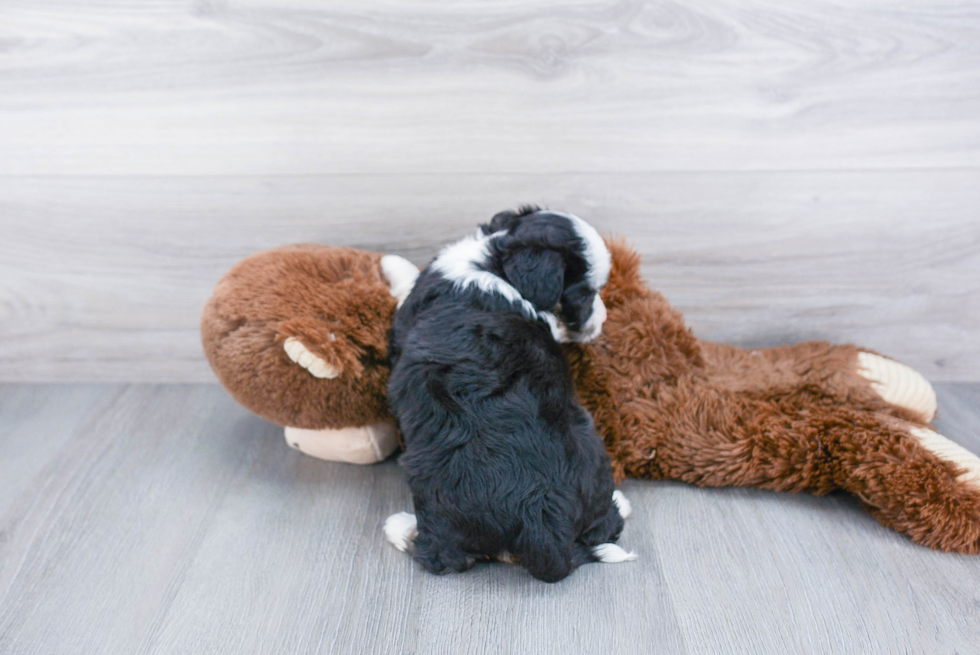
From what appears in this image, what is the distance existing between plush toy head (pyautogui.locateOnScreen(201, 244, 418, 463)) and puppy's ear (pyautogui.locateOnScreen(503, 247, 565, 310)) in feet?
1.33

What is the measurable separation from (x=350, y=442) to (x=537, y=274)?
2.27 ft

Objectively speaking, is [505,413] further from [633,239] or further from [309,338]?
[633,239]

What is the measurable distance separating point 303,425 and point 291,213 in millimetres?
609

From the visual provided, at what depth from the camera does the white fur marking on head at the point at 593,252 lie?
137 cm

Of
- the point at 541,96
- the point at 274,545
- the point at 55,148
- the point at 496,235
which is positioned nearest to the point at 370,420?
the point at 274,545

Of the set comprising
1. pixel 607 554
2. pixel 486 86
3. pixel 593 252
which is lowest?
pixel 607 554

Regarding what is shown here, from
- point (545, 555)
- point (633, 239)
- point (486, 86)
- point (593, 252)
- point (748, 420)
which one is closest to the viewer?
point (545, 555)

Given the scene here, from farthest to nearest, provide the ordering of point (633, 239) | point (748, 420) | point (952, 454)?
point (633, 239) < point (748, 420) < point (952, 454)

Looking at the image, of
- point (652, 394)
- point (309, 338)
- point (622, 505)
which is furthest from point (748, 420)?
point (309, 338)

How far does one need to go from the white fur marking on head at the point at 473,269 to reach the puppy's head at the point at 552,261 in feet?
0.05

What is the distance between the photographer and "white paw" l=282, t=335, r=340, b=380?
150cm

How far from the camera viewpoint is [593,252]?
138cm

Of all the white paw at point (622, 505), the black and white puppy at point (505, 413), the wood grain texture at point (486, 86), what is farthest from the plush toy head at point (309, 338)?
the white paw at point (622, 505)

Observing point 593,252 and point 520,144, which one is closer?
point 593,252
